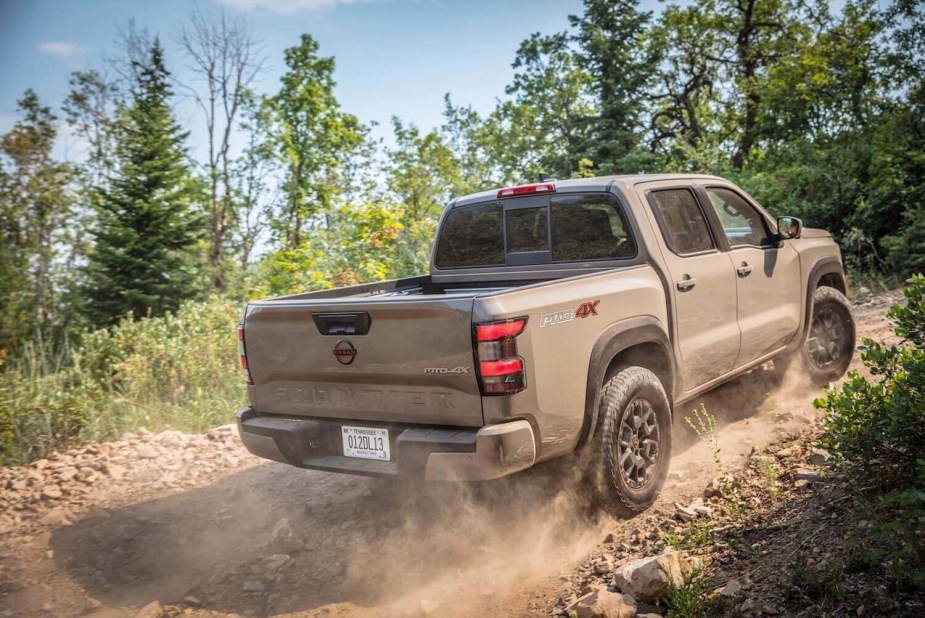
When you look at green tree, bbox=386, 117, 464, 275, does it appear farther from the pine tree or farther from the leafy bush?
the leafy bush

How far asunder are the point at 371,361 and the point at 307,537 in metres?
1.39

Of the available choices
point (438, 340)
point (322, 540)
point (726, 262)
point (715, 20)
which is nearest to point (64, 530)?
point (322, 540)

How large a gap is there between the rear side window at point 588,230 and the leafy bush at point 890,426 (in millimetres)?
1421

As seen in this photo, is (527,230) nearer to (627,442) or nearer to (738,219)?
(627,442)

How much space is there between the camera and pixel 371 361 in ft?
10.7

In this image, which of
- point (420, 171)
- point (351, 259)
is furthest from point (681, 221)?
point (420, 171)

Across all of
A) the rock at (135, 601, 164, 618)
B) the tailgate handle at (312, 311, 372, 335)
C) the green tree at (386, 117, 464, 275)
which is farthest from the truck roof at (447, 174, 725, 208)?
the green tree at (386, 117, 464, 275)

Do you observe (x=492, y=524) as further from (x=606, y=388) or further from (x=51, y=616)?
(x=51, y=616)

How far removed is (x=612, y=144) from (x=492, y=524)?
61.0ft

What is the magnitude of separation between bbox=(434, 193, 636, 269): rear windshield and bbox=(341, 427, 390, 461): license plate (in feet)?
5.41

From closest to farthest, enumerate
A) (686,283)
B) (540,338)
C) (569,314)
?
(540,338)
(569,314)
(686,283)

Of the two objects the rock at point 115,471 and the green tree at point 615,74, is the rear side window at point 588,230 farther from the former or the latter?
the green tree at point 615,74

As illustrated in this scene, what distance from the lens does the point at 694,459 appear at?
4.48m

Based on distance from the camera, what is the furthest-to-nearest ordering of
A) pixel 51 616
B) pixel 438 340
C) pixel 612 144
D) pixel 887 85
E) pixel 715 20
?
pixel 715 20, pixel 612 144, pixel 887 85, pixel 51 616, pixel 438 340
